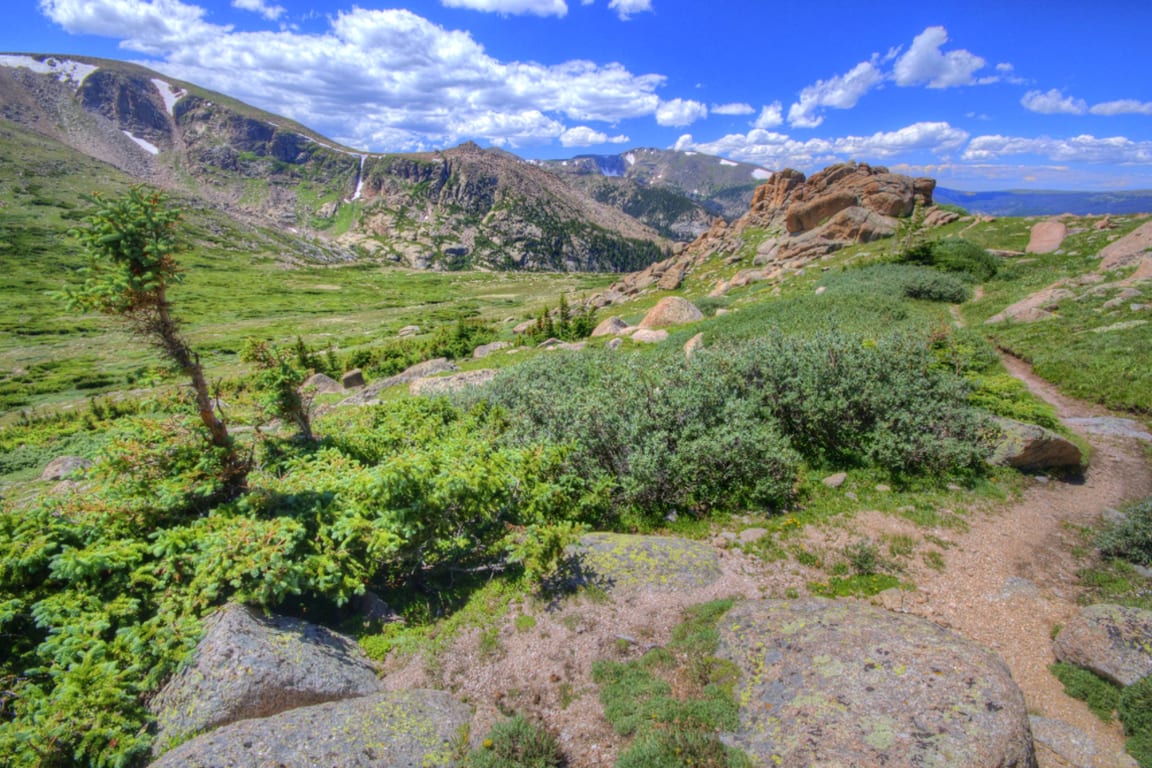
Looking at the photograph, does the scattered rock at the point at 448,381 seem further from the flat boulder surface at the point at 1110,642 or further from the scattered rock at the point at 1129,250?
the scattered rock at the point at 1129,250

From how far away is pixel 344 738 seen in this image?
21.7ft

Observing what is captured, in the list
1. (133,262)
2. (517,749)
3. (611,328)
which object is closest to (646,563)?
(517,749)

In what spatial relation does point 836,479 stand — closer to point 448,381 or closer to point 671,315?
point 448,381

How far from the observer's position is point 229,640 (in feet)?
24.0

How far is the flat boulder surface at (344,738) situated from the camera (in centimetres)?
610

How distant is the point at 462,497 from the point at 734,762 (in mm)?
6110

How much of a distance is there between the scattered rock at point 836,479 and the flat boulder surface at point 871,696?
5397 millimetres

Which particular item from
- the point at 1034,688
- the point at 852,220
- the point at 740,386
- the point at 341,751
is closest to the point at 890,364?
the point at 740,386

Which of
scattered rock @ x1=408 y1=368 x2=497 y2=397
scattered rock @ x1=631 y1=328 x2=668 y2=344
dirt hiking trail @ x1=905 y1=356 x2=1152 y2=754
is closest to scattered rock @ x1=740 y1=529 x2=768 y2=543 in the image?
dirt hiking trail @ x1=905 y1=356 x2=1152 y2=754

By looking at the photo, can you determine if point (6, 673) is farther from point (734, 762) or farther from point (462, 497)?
point (734, 762)

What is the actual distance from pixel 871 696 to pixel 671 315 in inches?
1279

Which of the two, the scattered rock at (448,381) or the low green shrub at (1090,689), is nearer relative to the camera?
the low green shrub at (1090,689)

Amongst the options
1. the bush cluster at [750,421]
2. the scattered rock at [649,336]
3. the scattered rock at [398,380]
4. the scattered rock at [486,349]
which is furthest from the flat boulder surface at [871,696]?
the scattered rock at [486,349]

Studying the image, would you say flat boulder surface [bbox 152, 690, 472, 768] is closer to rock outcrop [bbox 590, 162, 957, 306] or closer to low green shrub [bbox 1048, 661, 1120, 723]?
low green shrub [bbox 1048, 661, 1120, 723]
